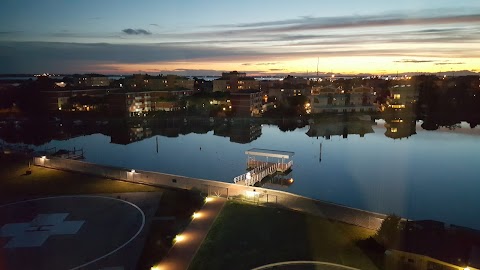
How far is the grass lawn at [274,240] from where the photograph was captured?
8.98 m

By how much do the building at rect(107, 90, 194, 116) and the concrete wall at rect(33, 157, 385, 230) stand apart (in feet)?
95.1

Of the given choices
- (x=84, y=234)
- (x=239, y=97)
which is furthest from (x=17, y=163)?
(x=239, y=97)

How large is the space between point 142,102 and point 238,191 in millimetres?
39197

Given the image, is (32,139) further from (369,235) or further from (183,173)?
(369,235)

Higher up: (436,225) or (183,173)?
(436,225)

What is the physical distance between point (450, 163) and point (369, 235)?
1773cm

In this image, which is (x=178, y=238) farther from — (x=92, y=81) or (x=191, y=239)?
(x=92, y=81)

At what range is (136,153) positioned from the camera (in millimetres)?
28344

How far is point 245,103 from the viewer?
46500 mm

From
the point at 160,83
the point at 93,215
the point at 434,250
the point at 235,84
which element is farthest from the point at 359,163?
the point at 160,83

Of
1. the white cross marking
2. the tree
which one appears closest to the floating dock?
the white cross marking

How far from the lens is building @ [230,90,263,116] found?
152ft

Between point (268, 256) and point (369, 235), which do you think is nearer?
point (268, 256)

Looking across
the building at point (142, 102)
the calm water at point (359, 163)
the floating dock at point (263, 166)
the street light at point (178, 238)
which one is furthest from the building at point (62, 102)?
the street light at point (178, 238)
